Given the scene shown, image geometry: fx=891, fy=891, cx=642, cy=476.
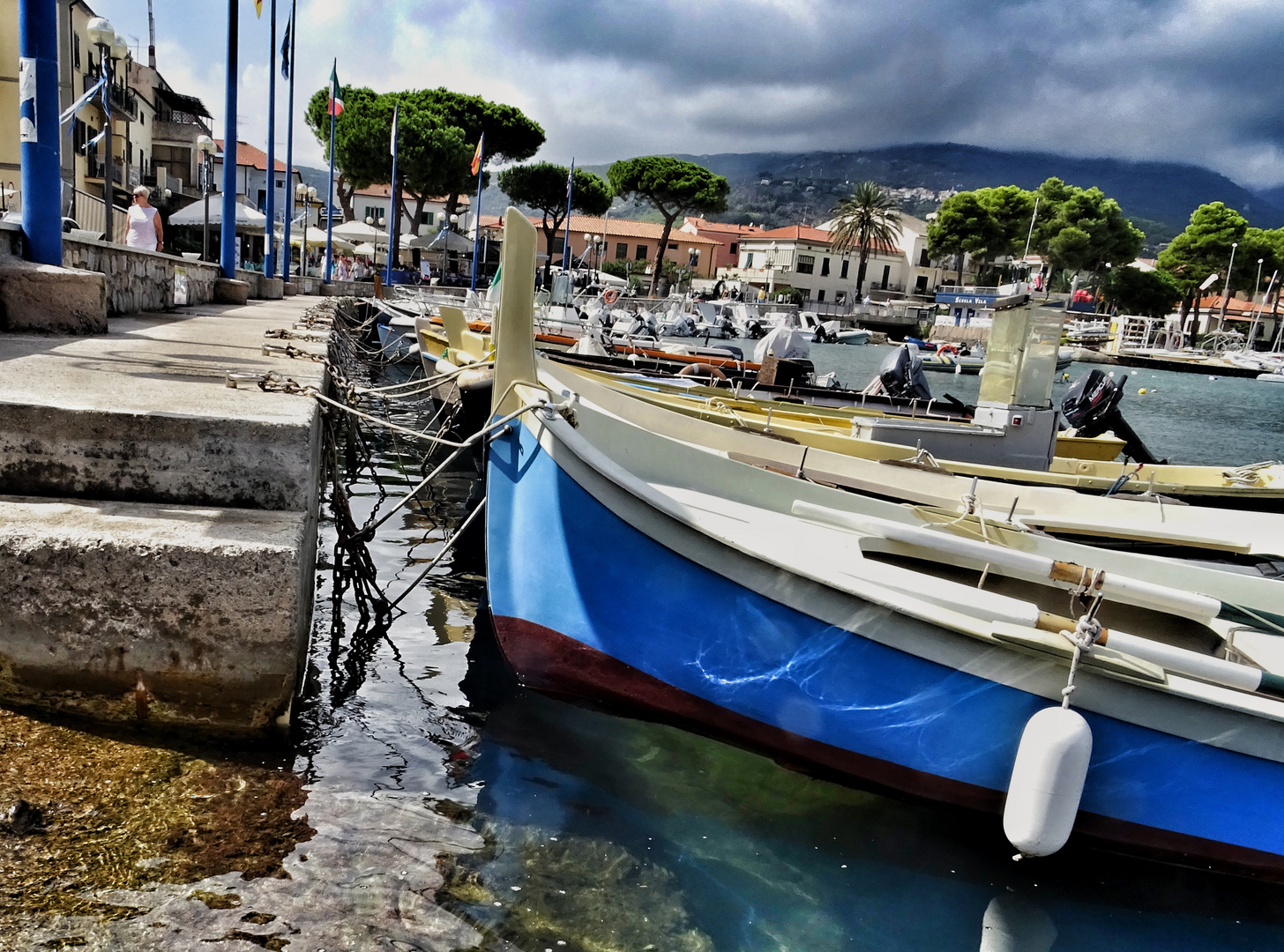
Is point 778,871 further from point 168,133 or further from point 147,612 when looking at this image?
point 168,133

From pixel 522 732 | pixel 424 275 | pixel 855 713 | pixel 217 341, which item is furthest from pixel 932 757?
pixel 424 275

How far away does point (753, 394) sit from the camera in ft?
42.0

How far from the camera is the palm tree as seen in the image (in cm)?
8531

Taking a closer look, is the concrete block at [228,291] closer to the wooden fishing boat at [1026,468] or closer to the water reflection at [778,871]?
the wooden fishing boat at [1026,468]

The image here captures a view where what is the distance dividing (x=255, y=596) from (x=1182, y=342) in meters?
94.8

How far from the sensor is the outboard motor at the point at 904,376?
13547 millimetres

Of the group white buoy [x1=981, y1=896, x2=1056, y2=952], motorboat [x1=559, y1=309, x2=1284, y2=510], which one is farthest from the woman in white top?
white buoy [x1=981, y1=896, x2=1056, y2=952]

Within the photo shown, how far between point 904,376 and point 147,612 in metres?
12.2

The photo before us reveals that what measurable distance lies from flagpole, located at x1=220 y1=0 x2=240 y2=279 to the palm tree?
76.9 meters

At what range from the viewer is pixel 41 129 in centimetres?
656

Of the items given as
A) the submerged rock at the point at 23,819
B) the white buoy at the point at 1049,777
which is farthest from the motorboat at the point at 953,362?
the submerged rock at the point at 23,819

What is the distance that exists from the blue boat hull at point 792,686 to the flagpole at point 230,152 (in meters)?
13.1

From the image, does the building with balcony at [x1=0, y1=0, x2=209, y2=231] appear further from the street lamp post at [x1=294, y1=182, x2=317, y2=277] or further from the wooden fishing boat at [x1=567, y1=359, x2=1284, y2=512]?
the wooden fishing boat at [x1=567, y1=359, x2=1284, y2=512]

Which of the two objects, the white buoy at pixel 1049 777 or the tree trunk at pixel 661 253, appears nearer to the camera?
the white buoy at pixel 1049 777
